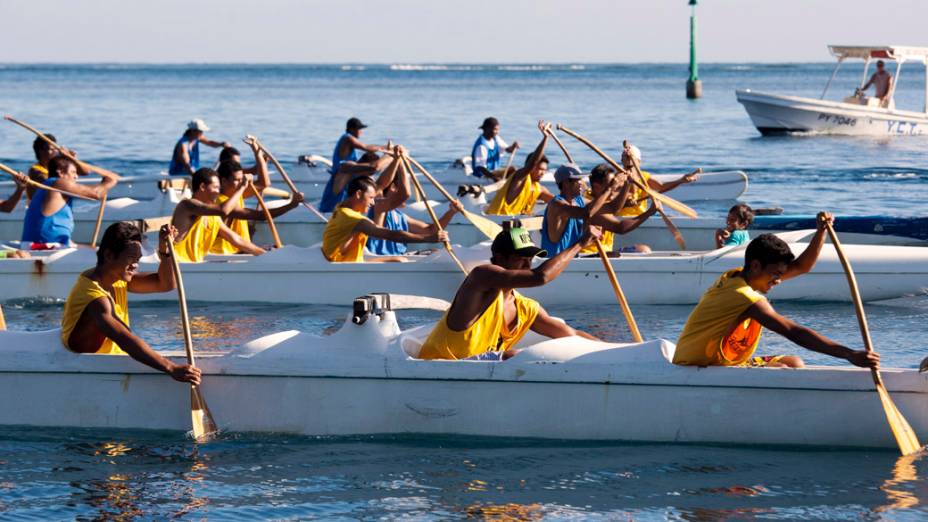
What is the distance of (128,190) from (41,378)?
1289 centimetres

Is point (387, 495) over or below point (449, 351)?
below

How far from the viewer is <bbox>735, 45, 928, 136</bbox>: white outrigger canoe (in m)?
30.6

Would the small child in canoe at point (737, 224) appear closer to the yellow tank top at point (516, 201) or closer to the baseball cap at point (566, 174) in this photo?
the baseball cap at point (566, 174)

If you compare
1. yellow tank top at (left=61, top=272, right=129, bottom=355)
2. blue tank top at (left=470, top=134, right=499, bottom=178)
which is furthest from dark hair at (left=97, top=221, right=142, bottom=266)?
blue tank top at (left=470, top=134, right=499, bottom=178)

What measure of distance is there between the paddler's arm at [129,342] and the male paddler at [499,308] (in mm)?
1441

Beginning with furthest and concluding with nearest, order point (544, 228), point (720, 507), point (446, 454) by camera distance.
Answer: point (544, 228) → point (446, 454) → point (720, 507)

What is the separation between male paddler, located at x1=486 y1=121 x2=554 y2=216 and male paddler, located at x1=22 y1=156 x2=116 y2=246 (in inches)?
180

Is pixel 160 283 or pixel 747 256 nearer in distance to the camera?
pixel 747 256

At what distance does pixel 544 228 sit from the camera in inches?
534

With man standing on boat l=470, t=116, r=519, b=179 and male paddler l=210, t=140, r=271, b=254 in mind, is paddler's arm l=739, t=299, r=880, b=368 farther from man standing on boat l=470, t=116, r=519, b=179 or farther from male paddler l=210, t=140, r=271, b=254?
man standing on boat l=470, t=116, r=519, b=179

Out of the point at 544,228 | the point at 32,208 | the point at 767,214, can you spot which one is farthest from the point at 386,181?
the point at 767,214

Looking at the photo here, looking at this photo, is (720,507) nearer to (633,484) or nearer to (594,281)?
(633,484)

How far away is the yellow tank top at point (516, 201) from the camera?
17109mm
